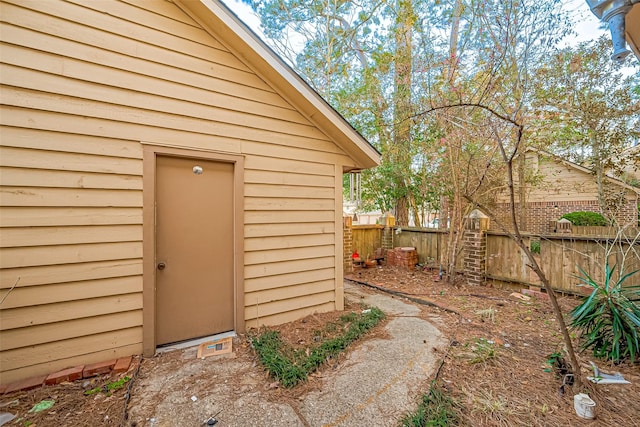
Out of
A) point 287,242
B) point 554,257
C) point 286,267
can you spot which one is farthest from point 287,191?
point 554,257

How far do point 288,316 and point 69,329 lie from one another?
235 centimetres

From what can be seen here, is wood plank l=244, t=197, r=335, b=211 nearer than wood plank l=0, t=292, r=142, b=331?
No

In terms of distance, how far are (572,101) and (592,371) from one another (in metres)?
6.63

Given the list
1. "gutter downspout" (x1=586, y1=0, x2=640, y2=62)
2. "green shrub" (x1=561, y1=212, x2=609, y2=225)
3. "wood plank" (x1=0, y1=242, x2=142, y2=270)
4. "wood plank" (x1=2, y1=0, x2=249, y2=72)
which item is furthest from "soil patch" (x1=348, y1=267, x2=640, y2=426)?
"green shrub" (x1=561, y1=212, x2=609, y2=225)

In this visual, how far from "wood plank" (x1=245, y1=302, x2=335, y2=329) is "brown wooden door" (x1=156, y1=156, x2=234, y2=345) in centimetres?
29

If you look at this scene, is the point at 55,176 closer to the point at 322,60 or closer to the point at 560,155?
the point at 322,60

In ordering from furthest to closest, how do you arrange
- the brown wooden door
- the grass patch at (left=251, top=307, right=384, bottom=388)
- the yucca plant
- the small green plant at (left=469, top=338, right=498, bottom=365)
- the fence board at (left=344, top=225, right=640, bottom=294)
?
the fence board at (left=344, top=225, right=640, bottom=294) < the brown wooden door < the small green plant at (left=469, top=338, right=498, bottom=365) < the yucca plant < the grass patch at (left=251, top=307, right=384, bottom=388)

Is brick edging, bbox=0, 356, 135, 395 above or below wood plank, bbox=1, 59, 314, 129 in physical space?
below

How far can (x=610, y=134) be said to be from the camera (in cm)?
618

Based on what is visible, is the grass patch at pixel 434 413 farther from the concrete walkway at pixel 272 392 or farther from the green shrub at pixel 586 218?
the green shrub at pixel 586 218

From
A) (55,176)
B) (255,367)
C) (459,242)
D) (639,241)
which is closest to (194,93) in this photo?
(55,176)

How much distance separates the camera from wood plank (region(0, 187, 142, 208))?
2.35 metres

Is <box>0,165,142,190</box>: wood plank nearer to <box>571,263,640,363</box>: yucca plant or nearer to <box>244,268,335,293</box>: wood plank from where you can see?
<box>244,268,335,293</box>: wood plank

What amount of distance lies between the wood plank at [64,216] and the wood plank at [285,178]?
131 cm
